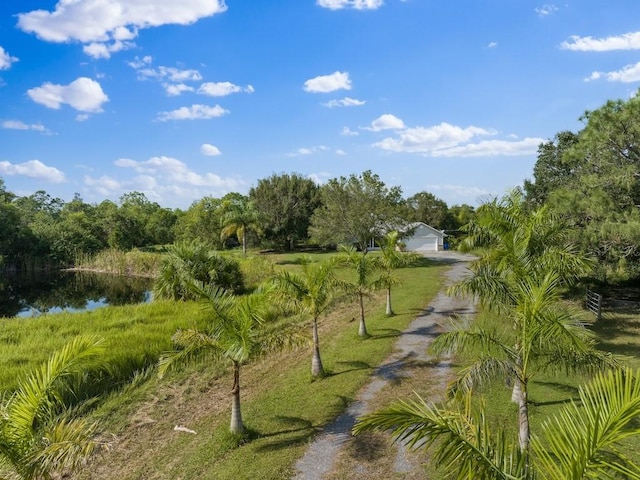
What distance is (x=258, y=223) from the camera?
41.7m

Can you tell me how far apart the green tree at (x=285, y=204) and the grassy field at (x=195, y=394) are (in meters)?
28.4

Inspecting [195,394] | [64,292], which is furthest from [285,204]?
[195,394]

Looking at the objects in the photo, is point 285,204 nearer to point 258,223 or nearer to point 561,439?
point 258,223

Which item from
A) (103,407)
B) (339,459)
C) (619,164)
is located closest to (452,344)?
(339,459)

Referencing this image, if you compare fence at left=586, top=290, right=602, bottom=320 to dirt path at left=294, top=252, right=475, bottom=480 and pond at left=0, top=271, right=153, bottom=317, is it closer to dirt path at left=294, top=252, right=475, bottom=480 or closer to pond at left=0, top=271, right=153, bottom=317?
dirt path at left=294, top=252, right=475, bottom=480

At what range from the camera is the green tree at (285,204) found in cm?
4644

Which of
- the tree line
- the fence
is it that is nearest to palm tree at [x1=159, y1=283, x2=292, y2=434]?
the fence

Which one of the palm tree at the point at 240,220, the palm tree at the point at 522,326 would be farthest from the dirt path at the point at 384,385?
the palm tree at the point at 240,220

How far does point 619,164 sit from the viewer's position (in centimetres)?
1516

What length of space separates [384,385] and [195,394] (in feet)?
16.9

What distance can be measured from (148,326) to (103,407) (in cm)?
575

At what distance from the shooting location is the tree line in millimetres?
33219

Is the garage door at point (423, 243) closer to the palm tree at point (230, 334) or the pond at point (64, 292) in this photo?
the pond at point (64, 292)

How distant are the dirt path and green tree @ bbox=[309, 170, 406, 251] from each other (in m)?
11.5
